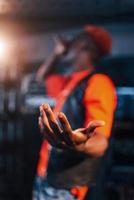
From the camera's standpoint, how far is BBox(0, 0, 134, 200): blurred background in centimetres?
222

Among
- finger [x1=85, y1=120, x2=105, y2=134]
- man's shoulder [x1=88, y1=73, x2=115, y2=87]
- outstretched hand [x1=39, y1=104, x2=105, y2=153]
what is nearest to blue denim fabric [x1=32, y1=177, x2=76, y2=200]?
man's shoulder [x1=88, y1=73, x2=115, y2=87]

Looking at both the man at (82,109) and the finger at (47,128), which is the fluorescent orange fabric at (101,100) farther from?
the finger at (47,128)

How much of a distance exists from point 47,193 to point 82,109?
0.45 m

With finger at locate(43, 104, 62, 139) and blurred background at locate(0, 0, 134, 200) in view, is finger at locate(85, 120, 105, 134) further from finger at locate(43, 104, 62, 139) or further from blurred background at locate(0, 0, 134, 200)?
blurred background at locate(0, 0, 134, 200)

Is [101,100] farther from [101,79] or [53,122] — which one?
[53,122]

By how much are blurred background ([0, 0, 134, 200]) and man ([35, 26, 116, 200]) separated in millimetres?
65

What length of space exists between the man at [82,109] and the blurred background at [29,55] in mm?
65

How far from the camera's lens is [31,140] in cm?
229

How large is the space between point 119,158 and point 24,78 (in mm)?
636

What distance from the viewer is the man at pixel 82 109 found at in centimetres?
210

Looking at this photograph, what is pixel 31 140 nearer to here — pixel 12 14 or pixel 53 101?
pixel 53 101

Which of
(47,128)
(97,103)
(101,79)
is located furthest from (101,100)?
(47,128)

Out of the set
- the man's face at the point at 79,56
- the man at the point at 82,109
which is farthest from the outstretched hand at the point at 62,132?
the man's face at the point at 79,56

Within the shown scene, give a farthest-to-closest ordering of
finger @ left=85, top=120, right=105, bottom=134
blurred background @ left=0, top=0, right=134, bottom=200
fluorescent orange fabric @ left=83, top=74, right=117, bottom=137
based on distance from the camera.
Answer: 1. blurred background @ left=0, top=0, right=134, bottom=200
2. fluorescent orange fabric @ left=83, top=74, right=117, bottom=137
3. finger @ left=85, top=120, right=105, bottom=134
